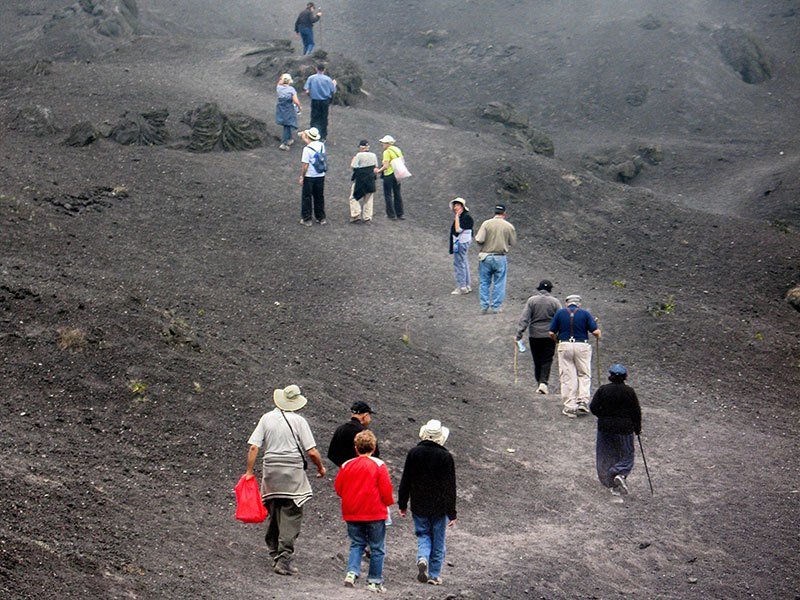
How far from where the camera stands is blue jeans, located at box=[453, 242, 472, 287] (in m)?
20.1

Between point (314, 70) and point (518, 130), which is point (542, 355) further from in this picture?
point (518, 130)

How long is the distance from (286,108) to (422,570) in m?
17.4

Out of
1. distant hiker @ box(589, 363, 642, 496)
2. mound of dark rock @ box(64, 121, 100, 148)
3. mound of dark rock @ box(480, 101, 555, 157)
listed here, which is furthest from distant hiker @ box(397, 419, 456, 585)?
mound of dark rock @ box(480, 101, 555, 157)

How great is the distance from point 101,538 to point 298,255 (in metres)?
12.4

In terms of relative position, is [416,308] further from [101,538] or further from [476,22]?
[476,22]

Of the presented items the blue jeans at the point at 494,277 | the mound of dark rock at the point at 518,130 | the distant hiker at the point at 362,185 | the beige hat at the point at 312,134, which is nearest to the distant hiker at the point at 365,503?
the blue jeans at the point at 494,277

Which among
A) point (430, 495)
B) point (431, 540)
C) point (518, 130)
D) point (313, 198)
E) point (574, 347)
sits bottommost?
point (518, 130)

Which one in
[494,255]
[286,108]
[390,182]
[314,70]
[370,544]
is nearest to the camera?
[370,544]

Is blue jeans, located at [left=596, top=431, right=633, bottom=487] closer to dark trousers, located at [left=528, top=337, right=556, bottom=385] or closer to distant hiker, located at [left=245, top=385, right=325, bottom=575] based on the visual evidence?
dark trousers, located at [left=528, top=337, right=556, bottom=385]

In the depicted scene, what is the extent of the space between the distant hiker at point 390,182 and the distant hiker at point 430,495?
1322 centimetres

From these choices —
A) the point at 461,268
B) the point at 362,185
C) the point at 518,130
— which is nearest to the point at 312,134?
the point at 362,185

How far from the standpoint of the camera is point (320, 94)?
26.0 metres

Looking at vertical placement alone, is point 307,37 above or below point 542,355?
above

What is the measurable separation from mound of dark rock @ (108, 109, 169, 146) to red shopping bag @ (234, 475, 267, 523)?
16.3 metres
